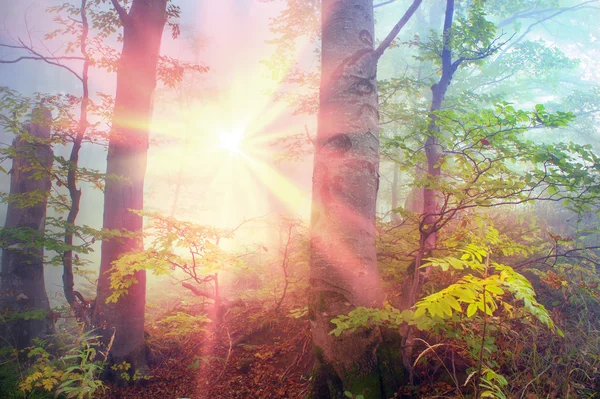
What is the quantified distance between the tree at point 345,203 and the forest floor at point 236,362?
0.74m

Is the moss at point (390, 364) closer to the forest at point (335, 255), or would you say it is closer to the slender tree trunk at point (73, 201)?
the forest at point (335, 255)

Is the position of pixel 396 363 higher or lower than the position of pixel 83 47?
lower

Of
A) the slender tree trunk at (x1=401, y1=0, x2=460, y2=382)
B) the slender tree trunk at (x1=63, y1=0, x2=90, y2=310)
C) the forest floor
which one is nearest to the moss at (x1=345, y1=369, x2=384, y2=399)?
the slender tree trunk at (x1=401, y1=0, x2=460, y2=382)

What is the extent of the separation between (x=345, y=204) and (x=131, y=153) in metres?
3.71

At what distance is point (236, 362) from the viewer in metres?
3.49

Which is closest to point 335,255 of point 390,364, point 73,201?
point 390,364

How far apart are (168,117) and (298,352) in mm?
22677

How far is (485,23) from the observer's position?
457cm

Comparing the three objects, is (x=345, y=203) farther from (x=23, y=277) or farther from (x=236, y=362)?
(x=23, y=277)

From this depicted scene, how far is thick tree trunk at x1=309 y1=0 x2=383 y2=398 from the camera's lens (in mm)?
2297

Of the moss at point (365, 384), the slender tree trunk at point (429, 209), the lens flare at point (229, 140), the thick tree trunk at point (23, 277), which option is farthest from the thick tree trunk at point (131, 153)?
the lens flare at point (229, 140)

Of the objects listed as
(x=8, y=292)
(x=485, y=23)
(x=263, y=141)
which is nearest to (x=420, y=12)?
(x=263, y=141)

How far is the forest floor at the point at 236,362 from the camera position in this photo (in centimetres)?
298

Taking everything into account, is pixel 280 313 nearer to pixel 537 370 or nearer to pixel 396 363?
pixel 396 363
